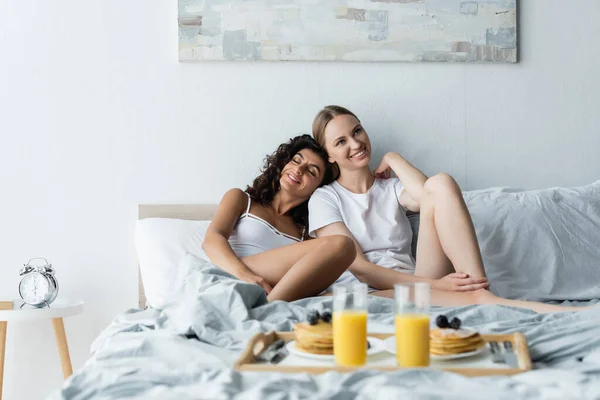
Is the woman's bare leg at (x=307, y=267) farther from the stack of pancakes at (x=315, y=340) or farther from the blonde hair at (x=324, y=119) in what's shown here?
the stack of pancakes at (x=315, y=340)

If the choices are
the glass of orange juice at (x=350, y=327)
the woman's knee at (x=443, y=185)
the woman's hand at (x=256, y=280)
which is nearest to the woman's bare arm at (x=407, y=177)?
the woman's knee at (x=443, y=185)

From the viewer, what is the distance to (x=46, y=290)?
105 inches

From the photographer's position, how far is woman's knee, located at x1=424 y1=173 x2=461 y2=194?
247 cm

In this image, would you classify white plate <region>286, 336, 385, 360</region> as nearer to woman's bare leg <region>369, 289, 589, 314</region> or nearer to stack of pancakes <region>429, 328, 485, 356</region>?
stack of pancakes <region>429, 328, 485, 356</region>

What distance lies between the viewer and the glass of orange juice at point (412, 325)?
53.0 inches

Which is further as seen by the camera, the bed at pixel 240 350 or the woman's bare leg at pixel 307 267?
the woman's bare leg at pixel 307 267

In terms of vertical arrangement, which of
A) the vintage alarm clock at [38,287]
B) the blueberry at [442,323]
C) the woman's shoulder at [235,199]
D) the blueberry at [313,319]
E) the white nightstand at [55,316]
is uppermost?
the woman's shoulder at [235,199]

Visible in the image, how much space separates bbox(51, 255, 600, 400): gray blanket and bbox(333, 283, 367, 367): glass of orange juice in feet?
0.24

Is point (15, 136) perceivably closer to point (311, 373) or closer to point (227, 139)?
point (227, 139)

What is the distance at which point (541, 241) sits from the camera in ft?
8.52

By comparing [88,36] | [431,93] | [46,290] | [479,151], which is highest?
[88,36]

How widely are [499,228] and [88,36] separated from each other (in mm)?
1637

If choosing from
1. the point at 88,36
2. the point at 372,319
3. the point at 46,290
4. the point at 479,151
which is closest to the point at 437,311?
the point at 372,319

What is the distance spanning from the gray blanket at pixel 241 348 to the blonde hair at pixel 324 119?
0.88 meters
